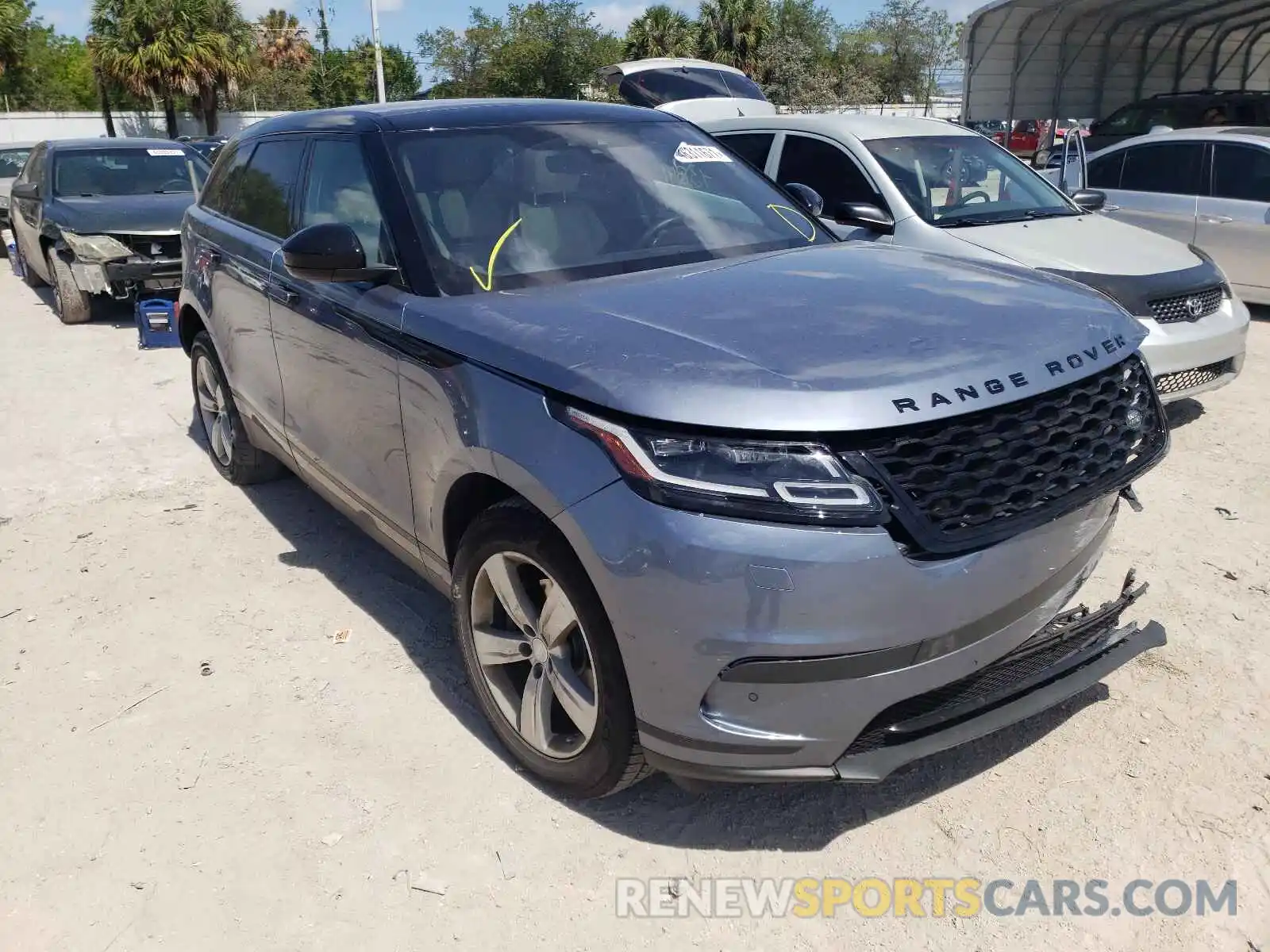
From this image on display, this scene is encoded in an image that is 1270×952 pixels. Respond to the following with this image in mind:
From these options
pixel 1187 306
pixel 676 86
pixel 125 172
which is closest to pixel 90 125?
pixel 125 172

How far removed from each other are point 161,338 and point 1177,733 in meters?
8.54

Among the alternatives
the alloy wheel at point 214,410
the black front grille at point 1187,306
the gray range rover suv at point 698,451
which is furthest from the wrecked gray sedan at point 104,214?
the black front grille at point 1187,306

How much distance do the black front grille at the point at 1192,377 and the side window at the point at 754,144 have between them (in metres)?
3.04

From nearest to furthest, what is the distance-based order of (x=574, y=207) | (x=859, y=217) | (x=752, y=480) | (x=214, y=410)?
(x=752, y=480) < (x=574, y=207) < (x=859, y=217) < (x=214, y=410)

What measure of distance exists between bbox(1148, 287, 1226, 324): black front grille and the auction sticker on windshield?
9.58 ft

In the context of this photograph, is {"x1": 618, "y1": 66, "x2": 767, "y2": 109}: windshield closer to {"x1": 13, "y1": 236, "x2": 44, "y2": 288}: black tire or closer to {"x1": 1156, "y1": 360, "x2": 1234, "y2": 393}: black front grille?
{"x1": 1156, "y1": 360, "x2": 1234, "y2": 393}: black front grille

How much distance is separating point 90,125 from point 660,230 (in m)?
42.3

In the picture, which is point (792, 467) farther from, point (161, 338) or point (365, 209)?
point (161, 338)

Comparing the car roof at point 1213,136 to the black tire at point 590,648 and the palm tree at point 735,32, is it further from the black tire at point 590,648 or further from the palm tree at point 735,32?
the palm tree at point 735,32

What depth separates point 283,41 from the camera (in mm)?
64750

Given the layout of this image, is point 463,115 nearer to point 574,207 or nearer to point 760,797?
point 574,207

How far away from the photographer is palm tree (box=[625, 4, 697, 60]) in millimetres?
44469

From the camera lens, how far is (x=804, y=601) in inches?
86.1

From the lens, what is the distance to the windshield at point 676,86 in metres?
11.7
